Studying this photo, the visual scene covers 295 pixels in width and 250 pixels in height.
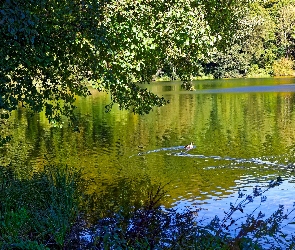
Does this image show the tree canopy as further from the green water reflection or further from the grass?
the green water reflection

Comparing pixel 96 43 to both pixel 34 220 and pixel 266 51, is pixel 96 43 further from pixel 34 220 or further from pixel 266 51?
pixel 266 51

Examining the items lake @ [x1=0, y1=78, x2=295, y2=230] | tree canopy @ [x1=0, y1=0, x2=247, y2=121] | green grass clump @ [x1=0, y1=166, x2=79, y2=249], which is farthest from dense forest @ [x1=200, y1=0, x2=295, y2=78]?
green grass clump @ [x1=0, y1=166, x2=79, y2=249]

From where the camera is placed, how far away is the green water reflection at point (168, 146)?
15.5 meters

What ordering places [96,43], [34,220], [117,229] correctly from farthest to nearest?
[96,43]
[34,220]
[117,229]

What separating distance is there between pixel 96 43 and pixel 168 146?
1472 centimetres

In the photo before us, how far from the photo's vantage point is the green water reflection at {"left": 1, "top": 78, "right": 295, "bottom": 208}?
15.5m

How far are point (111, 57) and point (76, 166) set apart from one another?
9.25 m

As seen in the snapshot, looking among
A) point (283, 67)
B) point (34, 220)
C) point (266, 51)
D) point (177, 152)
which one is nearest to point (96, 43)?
point (34, 220)

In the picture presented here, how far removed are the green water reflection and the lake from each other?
0.03 meters

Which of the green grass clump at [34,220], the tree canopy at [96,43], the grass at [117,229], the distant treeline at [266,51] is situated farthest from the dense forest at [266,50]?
the grass at [117,229]

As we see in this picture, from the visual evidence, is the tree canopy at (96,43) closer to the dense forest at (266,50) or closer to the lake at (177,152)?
the lake at (177,152)

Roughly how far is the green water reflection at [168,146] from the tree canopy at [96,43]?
2.40 metres

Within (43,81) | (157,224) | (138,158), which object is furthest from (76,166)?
(157,224)

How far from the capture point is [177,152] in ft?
A: 67.8
